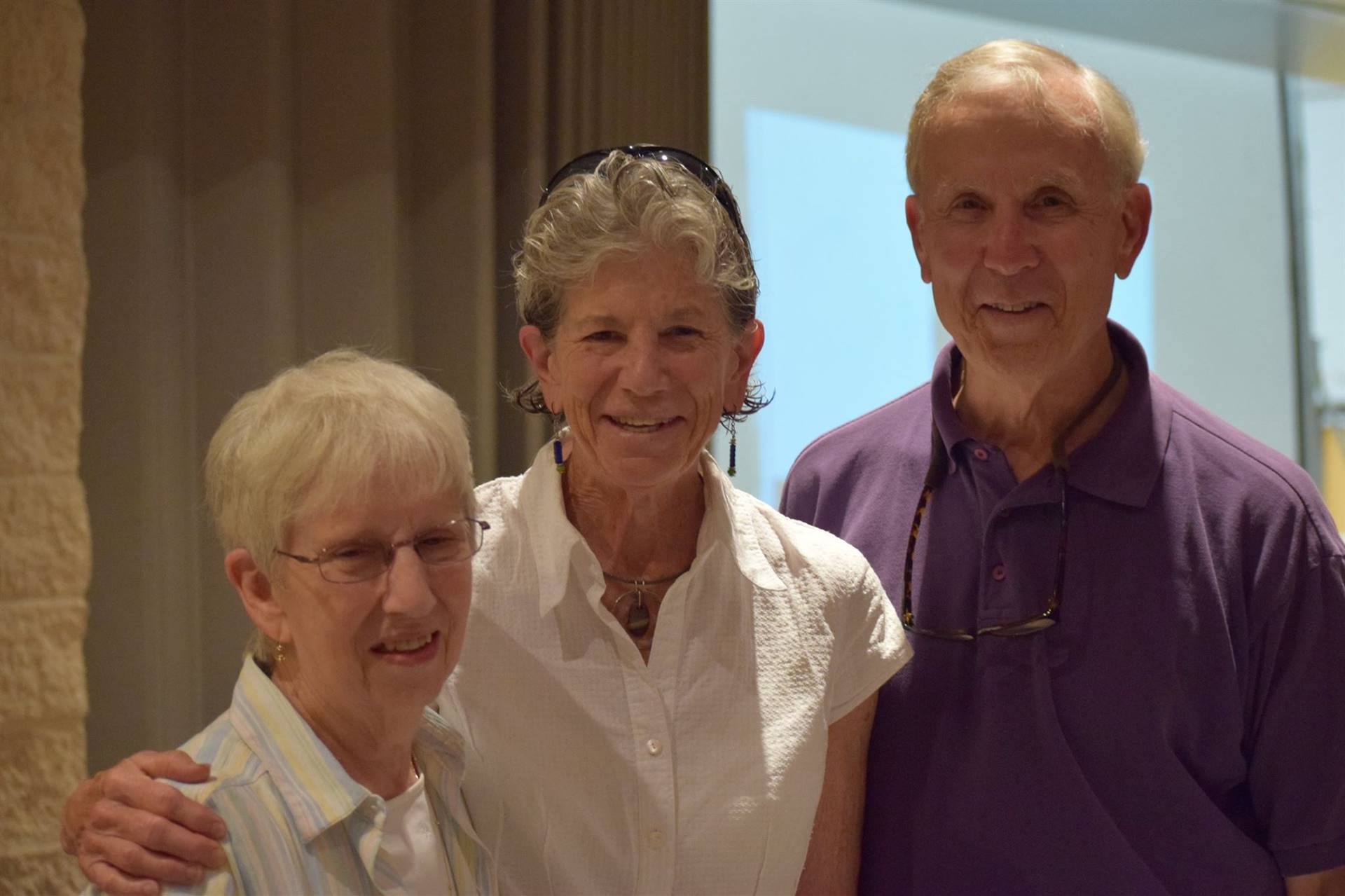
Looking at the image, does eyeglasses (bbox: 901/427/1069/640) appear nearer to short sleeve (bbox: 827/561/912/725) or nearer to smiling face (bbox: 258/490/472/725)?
short sleeve (bbox: 827/561/912/725)

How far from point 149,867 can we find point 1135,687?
1.22m

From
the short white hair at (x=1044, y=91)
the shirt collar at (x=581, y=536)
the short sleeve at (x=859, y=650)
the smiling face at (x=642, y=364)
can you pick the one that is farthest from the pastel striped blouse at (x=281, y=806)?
the short white hair at (x=1044, y=91)

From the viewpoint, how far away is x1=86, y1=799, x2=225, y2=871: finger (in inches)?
46.9

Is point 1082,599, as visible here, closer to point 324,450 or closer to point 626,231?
point 626,231

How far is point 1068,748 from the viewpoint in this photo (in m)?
1.77

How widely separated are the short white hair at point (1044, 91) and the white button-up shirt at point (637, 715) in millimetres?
654

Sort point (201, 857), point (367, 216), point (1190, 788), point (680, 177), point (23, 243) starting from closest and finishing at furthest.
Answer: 1. point (201, 857)
2. point (680, 177)
3. point (1190, 788)
4. point (23, 243)
5. point (367, 216)

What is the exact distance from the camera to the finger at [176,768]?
4.12 ft

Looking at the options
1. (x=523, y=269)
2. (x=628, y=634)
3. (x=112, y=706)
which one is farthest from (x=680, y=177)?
(x=112, y=706)

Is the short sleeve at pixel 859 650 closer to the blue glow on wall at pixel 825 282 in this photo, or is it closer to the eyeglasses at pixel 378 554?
the eyeglasses at pixel 378 554

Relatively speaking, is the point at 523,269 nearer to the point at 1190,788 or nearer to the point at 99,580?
the point at 1190,788

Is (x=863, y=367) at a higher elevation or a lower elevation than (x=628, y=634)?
higher

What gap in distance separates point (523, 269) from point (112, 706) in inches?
71.5

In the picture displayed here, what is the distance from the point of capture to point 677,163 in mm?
1674
